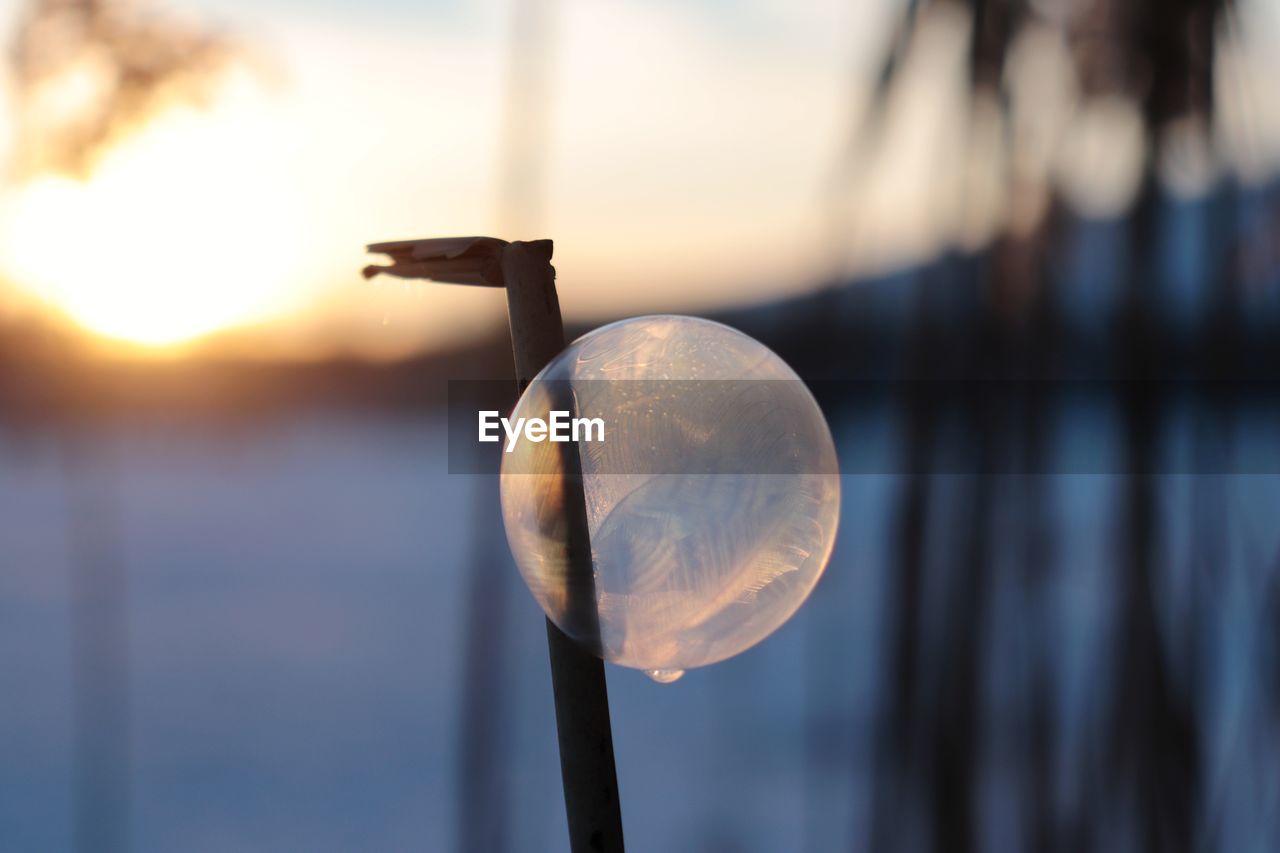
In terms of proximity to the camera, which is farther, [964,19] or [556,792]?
[556,792]

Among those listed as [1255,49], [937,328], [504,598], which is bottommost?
[504,598]

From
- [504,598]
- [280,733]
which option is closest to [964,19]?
[504,598]

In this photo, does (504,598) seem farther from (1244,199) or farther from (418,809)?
(418,809)
